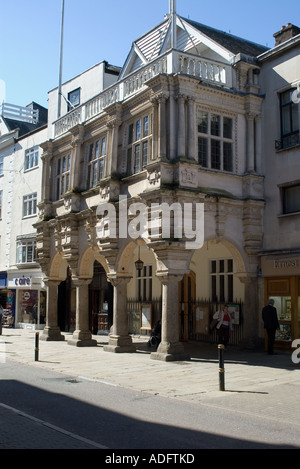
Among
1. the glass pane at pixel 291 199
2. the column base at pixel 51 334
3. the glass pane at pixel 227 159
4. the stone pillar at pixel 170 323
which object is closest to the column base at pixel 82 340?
the column base at pixel 51 334

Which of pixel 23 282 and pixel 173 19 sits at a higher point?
pixel 173 19

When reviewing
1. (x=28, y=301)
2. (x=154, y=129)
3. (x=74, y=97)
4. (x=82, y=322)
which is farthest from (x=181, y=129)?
(x=28, y=301)

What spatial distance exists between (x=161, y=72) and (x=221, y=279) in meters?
8.63

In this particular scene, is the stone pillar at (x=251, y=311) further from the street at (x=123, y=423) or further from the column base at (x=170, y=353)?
the street at (x=123, y=423)

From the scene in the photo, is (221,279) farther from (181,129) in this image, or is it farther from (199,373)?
(199,373)

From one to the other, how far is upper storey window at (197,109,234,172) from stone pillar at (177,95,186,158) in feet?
3.50

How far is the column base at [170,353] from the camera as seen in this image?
15627 mm

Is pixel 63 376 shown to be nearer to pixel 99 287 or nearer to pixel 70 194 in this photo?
pixel 70 194

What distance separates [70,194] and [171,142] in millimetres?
6795

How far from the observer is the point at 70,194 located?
2169 centimetres

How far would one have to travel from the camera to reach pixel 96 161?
69.0ft

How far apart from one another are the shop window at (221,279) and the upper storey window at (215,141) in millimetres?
4560

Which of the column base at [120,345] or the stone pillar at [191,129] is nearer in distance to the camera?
the stone pillar at [191,129]
